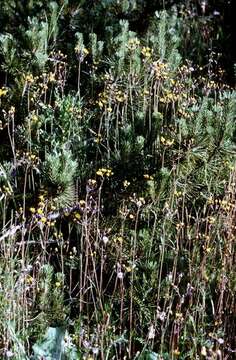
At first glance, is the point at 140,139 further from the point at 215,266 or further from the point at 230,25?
the point at 230,25

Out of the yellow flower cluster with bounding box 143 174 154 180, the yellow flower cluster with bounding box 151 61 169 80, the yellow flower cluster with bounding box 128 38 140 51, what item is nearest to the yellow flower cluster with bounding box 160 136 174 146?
the yellow flower cluster with bounding box 143 174 154 180

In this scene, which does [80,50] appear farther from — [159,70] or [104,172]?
[104,172]

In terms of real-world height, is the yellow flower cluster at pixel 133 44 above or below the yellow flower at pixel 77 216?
above

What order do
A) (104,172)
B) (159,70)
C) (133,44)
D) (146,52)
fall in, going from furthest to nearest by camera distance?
1. (146,52)
2. (133,44)
3. (159,70)
4. (104,172)

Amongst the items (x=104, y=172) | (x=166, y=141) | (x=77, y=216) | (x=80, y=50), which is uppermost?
(x=80, y=50)

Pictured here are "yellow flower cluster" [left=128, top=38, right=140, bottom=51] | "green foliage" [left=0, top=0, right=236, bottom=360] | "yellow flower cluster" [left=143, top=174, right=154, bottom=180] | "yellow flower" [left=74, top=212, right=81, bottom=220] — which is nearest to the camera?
"green foliage" [left=0, top=0, right=236, bottom=360]

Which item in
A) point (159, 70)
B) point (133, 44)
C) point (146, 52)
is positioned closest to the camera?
point (159, 70)

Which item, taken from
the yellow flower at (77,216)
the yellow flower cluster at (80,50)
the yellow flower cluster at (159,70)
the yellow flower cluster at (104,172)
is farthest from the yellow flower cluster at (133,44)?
the yellow flower at (77,216)

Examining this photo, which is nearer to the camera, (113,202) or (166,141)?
(166,141)

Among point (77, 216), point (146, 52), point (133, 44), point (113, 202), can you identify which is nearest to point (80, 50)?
point (133, 44)

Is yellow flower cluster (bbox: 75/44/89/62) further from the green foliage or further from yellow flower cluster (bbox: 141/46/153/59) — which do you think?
yellow flower cluster (bbox: 141/46/153/59)

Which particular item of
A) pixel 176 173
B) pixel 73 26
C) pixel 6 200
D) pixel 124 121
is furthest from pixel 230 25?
pixel 6 200

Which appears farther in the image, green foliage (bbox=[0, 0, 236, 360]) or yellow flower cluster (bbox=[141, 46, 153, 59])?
yellow flower cluster (bbox=[141, 46, 153, 59])

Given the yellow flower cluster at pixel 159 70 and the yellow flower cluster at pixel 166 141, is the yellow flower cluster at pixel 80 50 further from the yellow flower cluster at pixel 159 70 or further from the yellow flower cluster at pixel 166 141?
the yellow flower cluster at pixel 166 141
